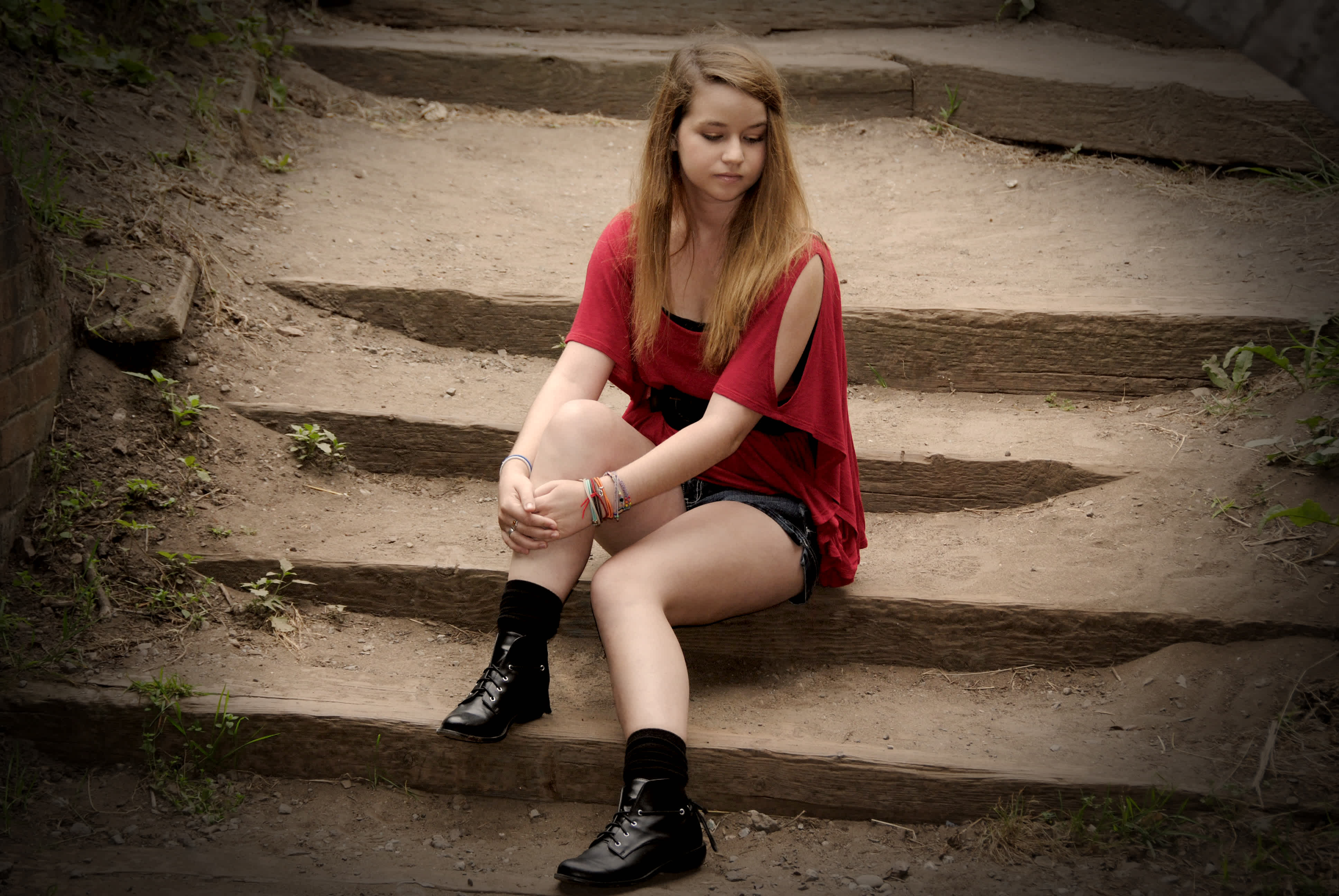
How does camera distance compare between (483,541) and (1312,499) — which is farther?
(483,541)

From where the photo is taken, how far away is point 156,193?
10.2 ft

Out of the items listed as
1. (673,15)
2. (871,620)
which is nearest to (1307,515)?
(871,620)

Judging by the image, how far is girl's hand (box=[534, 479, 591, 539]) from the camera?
191 centimetres

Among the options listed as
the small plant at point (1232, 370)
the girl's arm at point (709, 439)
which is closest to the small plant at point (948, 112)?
the small plant at point (1232, 370)

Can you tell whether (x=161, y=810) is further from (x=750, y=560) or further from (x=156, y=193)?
(x=156, y=193)

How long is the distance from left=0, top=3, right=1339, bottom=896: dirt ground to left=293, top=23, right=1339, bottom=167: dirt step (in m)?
0.17

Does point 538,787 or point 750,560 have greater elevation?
point 750,560

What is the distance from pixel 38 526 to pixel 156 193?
119cm

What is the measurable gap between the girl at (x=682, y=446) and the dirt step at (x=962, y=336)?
0.89m

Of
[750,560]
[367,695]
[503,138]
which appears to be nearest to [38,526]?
[367,695]

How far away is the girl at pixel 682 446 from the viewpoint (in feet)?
6.18

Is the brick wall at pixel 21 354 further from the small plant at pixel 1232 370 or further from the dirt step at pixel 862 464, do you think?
the small plant at pixel 1232 370

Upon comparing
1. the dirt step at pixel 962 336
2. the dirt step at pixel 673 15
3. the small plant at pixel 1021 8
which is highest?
the small plant at pixel 1021 8

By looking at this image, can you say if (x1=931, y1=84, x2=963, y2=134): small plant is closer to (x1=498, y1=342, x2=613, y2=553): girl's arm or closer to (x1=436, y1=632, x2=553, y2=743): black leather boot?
(x1=498, y1=342, x2=613, y2=553): girl's arm
